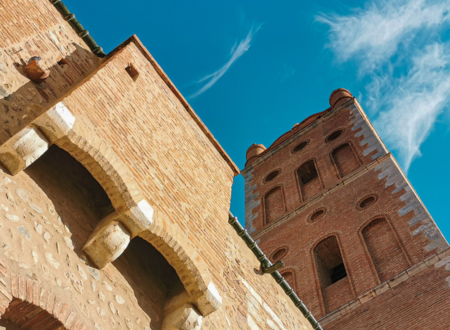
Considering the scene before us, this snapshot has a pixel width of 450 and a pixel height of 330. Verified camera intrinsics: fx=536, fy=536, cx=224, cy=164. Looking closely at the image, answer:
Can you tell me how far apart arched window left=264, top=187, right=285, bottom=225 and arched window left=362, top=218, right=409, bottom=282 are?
13.0 feet

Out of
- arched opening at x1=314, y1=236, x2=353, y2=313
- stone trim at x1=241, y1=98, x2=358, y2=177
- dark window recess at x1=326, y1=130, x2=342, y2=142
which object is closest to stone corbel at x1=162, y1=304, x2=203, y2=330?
arched opening at x1=314, y1=236, x2=353, y2=313

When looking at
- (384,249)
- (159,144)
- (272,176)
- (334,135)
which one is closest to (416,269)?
(384,249)

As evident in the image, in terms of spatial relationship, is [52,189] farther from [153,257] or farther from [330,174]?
[330,174]

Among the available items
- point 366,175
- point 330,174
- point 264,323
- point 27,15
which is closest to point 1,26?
point 27,15

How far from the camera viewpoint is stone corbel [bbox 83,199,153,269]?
4.00m

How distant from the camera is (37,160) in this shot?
4.08 m

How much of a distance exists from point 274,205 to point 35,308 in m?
15.5

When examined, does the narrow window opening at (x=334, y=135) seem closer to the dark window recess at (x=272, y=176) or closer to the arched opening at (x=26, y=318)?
the dark window recess at (x=272, y=176)

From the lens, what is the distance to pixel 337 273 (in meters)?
14.0

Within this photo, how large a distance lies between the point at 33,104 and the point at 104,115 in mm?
590

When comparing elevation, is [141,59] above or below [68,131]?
above

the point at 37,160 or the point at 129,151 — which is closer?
the point at 37,160

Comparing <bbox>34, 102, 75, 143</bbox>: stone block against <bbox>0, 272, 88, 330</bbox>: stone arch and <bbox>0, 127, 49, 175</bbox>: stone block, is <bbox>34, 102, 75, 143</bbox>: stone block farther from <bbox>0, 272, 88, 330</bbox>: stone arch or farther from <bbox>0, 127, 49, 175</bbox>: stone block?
<bbox>0, 272, 88, 330</bbox>: stone arch

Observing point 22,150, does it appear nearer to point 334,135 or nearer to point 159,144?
point 159,144
